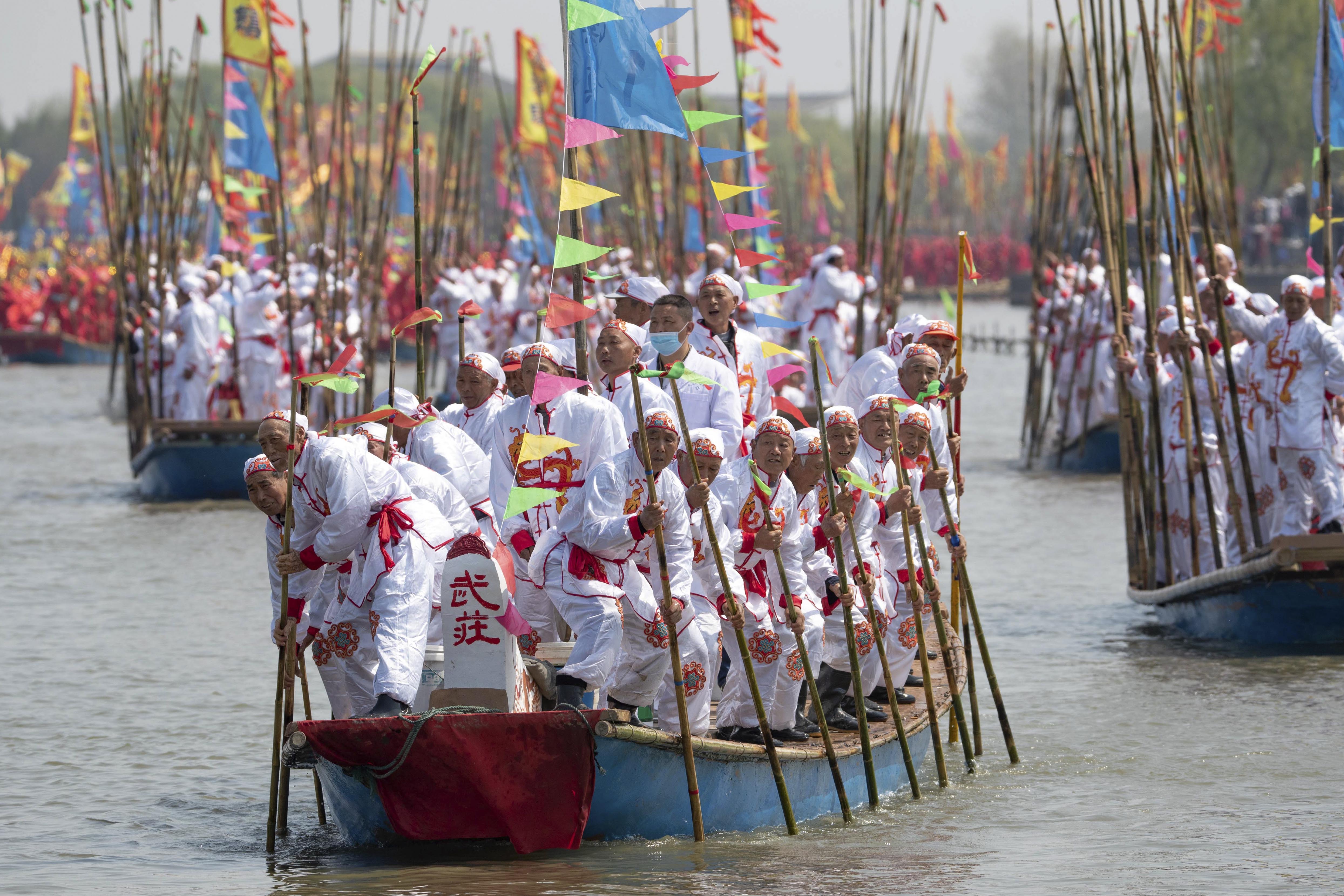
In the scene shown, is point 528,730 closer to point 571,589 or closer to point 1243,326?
point 571,589

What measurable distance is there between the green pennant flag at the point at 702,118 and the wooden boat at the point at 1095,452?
9.59m

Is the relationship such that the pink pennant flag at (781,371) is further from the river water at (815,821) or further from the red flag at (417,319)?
the river water at (815,821)

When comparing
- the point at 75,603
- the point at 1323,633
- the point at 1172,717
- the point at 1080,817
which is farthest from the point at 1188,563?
the point at 75,603

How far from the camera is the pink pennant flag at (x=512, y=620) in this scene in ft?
20.0

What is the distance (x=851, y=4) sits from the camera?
1399 cm

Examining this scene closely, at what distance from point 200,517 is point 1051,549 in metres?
6.50

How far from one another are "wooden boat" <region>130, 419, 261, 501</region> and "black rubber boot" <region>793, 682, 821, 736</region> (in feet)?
30.4

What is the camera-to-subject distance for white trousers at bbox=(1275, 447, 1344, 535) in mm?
9891

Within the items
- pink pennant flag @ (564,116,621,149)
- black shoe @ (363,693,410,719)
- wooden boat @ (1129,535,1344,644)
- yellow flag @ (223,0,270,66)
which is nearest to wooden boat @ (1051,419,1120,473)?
wooden boat @ (1129,535,1344,644)

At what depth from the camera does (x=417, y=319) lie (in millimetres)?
6785

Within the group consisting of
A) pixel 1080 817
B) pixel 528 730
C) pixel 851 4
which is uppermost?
pixel 851 4

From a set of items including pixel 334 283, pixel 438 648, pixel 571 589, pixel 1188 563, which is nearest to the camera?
pixel 571 589

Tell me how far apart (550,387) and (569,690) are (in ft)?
3.16

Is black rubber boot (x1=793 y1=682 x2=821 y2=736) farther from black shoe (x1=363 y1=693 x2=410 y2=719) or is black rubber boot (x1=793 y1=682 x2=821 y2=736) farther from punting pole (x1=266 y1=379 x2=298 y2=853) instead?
punting pole (x1=266 y1=379 x2=298 y2=853)
